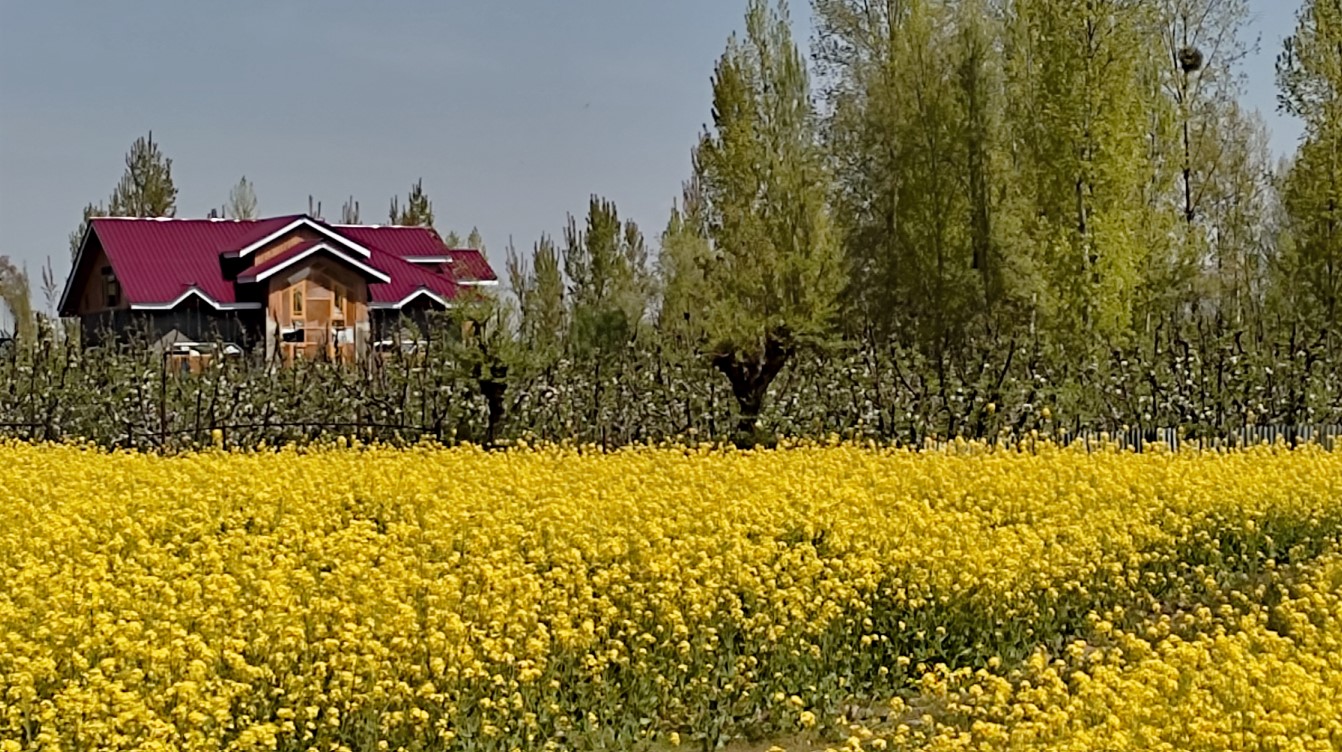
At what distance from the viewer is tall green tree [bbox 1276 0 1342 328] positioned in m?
20.1

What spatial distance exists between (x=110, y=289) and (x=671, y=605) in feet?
90.2

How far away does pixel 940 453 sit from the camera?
1208cm

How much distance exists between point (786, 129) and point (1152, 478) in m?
12.8

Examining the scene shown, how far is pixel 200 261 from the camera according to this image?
3141 cm

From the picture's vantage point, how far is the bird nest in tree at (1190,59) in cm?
2711

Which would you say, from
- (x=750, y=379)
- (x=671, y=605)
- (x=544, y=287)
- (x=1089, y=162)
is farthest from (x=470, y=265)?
(x=671, y=605)

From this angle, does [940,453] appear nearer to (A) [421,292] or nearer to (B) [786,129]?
(B) [786,129]

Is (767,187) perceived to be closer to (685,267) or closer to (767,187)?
(767,187)

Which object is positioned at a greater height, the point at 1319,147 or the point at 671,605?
the point at 1319,147

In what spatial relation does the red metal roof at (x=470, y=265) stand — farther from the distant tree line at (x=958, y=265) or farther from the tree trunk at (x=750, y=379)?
the tree trunk at (x=750, y=379)

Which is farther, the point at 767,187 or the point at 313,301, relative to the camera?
the point at 313,301

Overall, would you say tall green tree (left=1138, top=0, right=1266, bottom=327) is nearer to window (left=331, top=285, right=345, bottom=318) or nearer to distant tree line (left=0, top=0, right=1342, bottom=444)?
distant tree line (left=0, top=0, right=1342, bottom=444)

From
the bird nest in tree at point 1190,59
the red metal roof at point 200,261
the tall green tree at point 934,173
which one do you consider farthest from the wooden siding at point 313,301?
the bird nest in tree at point 1190,59

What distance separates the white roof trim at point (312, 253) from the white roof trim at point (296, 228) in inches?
8.2
